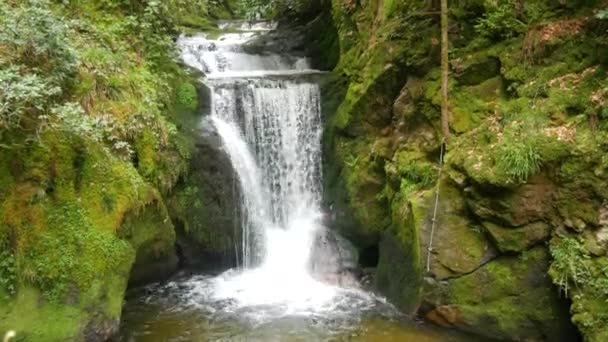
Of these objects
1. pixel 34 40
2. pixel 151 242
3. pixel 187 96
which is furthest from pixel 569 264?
pixel 187 96

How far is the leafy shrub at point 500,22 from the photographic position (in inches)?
302

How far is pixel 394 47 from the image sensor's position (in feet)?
29.5

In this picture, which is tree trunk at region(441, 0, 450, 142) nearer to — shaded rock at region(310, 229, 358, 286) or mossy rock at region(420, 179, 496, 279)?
mossy rock at region(420, 179, 496, 279)

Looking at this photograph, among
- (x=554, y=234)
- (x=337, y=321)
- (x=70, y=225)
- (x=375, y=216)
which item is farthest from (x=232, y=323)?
(x=554, y=234)

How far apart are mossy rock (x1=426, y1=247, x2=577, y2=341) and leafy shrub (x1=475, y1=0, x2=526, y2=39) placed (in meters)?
3.35

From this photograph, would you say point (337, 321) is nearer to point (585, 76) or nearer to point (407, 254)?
point (407, 254)

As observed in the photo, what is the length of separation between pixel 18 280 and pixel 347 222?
554cm

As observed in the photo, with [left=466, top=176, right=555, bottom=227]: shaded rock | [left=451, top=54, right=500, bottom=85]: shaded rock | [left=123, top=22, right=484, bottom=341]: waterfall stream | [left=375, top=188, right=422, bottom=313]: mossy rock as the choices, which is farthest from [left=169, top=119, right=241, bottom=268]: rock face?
[left=466, top=176, right=555, bottom=227]: shaded rock

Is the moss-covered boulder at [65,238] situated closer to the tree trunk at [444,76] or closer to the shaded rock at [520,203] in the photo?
the tree trunk at [444,76]

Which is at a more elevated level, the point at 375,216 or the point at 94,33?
the point at 94,33

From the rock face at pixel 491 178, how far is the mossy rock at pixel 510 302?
1 centimetres

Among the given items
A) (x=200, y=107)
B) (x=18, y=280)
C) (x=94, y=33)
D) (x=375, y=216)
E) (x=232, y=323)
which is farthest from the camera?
(x=200, y=107)

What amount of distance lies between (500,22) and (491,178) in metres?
2.72

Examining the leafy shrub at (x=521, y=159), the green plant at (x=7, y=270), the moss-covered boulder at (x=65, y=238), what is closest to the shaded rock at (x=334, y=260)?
the leafy shrub at (x=521, y=159)
